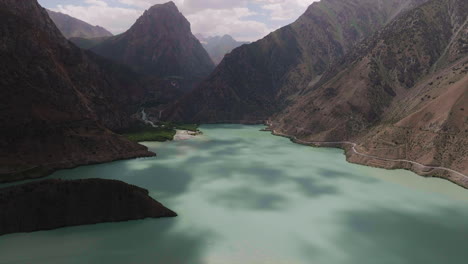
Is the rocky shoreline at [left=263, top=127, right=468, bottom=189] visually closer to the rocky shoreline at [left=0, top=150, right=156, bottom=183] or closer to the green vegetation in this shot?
the rocky shoreline at [left=0, top=150, right=156, bottom=183]

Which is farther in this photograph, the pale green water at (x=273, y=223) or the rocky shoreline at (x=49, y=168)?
the rocky shoreline at (x=49, y=168)

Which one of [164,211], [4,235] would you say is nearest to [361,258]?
[164,211]

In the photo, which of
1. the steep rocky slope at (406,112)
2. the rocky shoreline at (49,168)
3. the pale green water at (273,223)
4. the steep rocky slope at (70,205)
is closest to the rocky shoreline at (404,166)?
the steep rocky slope at (406,112)

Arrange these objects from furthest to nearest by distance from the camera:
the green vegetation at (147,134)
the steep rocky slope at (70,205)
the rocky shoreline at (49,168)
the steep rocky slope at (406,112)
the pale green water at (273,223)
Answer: the green vegetation at (147,134), the steep rocky slope at (406,112), the rocky shoreline at (49,168), the steep rocky slope at (70,205), the pale green water at (273,223)

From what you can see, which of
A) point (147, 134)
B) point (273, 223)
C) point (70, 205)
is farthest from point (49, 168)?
point (147, 134)

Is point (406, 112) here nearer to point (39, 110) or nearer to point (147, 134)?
point (147, 134)

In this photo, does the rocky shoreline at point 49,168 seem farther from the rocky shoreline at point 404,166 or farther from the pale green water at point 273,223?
the rocky shoreline at point 404,166
